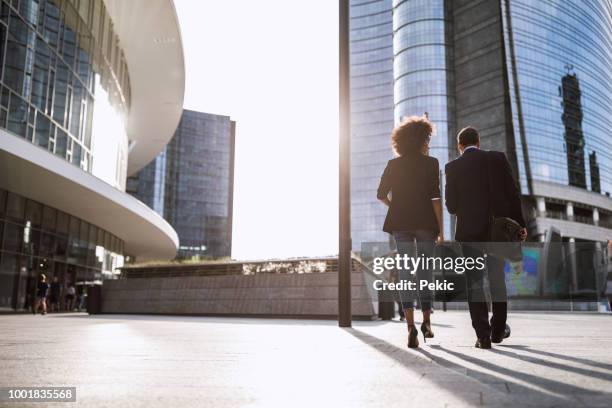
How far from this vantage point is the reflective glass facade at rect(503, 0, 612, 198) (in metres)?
86.2

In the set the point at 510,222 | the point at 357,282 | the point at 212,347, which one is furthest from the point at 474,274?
the point at 357,282

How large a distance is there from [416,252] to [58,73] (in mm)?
19029

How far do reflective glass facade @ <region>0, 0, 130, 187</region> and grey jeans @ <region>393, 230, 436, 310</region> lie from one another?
13.4 meters

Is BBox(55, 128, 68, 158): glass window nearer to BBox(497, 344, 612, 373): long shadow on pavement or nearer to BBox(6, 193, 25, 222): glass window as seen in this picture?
BBox(6, 193, 25, 222): glass window

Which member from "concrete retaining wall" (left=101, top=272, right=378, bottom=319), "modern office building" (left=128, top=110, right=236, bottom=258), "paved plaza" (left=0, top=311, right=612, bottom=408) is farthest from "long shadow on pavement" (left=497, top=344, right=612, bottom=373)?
"modern office building" (left=128, top=110, right=236, bottom=258)

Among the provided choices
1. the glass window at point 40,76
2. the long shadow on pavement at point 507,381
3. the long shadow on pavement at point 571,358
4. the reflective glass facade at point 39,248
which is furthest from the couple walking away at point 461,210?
the reflective glass facade at point 39,248

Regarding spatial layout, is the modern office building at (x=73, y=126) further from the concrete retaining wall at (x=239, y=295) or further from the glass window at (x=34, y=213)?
the concrete retaining wall at (x=239, y=295)

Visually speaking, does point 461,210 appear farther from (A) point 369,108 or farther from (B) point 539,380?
(A) point 369,108

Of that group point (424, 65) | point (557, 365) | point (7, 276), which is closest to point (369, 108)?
point (424, 65)

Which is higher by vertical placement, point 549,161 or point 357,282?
point 549,161

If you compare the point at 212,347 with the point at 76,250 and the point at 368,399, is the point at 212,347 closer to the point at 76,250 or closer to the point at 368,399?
the point at 368,399

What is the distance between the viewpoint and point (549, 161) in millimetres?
85375

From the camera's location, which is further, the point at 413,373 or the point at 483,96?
the point at 483,96

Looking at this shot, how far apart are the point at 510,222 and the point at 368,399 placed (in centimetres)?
289
